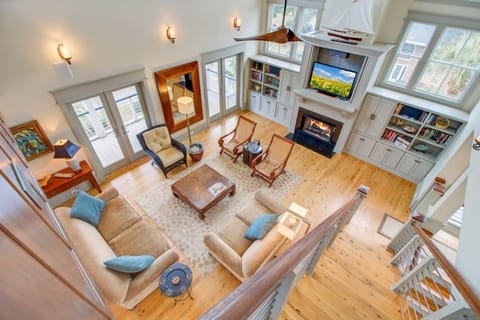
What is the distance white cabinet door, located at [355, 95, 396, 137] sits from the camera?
4.98m

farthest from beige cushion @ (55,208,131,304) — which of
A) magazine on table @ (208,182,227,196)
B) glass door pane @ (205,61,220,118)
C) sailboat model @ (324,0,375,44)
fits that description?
sailboat model @ (324,0,375,44)

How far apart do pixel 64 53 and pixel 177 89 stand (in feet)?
8.11

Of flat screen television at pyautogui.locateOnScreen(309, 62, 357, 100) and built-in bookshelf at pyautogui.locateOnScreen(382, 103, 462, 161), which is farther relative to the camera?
flat screen television at pyautogui.locateOnScreen(309, 62, 357, 100)

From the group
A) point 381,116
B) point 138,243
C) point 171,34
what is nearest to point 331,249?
point 138,243

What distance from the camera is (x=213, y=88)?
6.62 metres

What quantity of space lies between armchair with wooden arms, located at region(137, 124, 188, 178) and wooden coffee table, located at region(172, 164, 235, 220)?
67 cm

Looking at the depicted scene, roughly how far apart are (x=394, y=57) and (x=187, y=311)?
243 inches

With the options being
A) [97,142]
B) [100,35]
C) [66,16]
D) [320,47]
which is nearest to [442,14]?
[320,47]

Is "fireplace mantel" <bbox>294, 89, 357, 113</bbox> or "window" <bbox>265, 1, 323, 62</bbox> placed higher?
"window" <bbox>265, 1, 323, 62</bbox>

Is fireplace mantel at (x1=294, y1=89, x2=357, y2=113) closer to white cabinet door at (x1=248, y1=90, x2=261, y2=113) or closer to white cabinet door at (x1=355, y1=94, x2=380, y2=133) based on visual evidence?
white cabinet door at (x1=355, y1=94, x2=380, y2=133)

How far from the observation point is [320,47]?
530 cm

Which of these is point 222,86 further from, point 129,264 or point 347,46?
point 129,264

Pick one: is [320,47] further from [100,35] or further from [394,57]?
[100,35]

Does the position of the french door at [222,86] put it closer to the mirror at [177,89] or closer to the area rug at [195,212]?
the mirror at [177,89]
